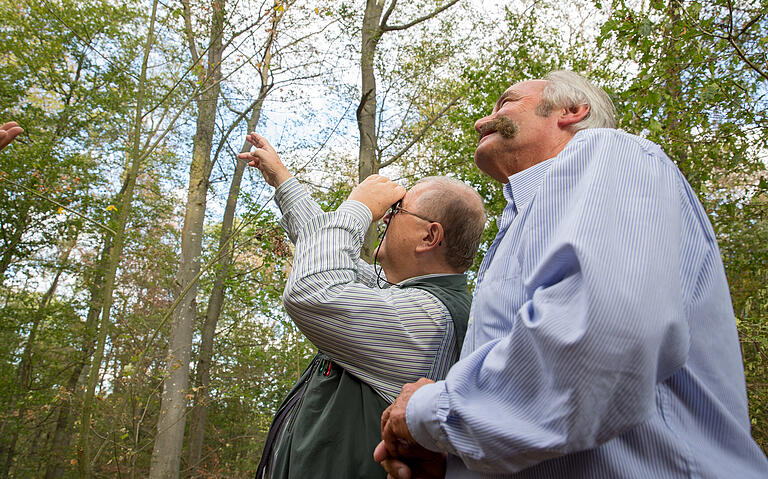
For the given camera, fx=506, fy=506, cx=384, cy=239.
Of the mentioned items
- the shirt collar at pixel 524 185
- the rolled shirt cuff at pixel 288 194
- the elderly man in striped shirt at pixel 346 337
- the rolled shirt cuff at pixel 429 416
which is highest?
the rolled shirt cuff at pixel 288 194

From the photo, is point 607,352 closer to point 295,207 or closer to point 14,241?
point 295,207

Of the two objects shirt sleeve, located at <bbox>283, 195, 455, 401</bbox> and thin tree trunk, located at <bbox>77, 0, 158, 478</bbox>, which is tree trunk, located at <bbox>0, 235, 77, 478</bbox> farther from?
shirt sleeve, located at <bbox>283, 195, 455, 401</bbox>

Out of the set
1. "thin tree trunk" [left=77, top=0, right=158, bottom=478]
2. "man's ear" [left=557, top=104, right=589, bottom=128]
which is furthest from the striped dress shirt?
"thin tree trunk" [left=77, top=0, right=158, bottom=478]

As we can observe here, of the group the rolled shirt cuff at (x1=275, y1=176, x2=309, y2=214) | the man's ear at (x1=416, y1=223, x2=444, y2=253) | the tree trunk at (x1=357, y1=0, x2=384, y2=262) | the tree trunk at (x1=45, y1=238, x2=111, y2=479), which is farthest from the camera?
the tree trunk at (x1=45, y1=238, x2=111, y2=479)

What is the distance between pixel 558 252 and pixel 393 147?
1082 cm

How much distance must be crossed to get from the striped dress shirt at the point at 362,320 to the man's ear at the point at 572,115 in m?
0.76

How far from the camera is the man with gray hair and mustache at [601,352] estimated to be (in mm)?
829

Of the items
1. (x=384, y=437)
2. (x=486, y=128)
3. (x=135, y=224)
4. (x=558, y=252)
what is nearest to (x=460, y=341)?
(x=384, y=437)

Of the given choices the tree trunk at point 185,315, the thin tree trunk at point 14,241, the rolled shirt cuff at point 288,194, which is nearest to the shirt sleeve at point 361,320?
the rolled shirt cuff at point 288,194

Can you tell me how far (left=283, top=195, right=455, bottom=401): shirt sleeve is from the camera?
1.66 metres

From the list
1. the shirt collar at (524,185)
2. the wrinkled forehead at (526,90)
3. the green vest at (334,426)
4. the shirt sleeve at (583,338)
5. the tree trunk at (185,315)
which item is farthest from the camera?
the tree trunk at (185,315)

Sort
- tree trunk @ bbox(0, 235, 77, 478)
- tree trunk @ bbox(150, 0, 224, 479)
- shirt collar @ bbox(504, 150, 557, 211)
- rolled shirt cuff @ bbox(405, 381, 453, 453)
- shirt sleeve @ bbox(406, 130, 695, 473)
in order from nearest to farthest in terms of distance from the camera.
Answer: shirt sleeve @ bbox(406, 130, 695, 473) < rolled shirt cuff @ bbox(405, 381, 453, 453) < shirt collar @ bbox(504, 150, 557, 211) < tree trunk @ bbox(150, 0, 224, 479) < tree trunk @ bbox(0, 235, 77, 478)

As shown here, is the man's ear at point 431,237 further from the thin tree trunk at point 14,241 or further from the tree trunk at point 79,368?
the tree trunk at point 79,368

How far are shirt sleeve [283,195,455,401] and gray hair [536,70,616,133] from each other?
798 millimetres
